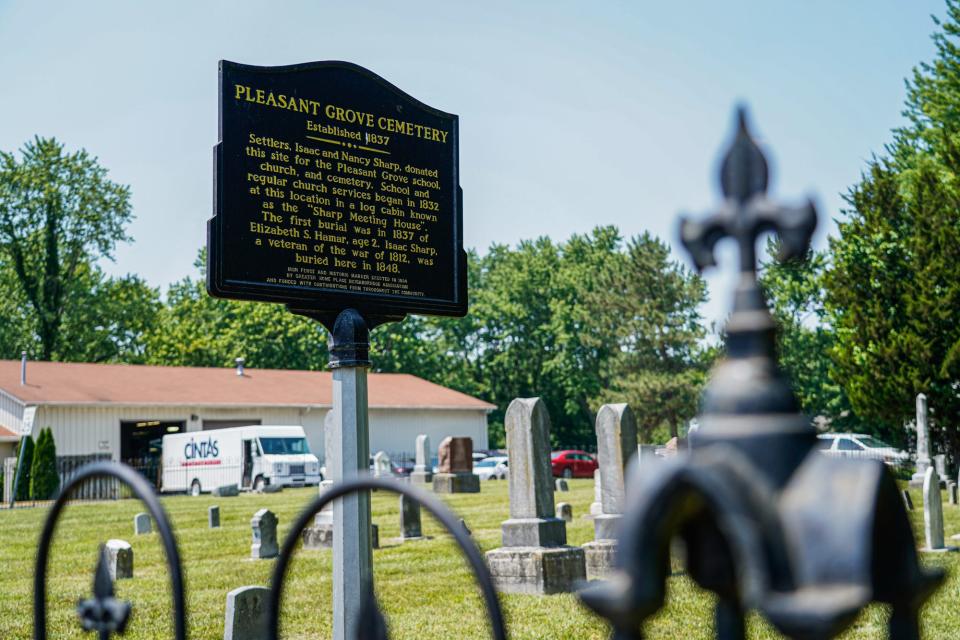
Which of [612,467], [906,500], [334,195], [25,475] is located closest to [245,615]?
[334,195]

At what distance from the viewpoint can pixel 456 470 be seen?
3100cm

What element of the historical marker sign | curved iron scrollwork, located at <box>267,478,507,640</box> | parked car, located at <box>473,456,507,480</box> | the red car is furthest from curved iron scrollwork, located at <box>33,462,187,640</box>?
the red car

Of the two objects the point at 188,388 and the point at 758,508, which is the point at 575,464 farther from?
the point at 758,508

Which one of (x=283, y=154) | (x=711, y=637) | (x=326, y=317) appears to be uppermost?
(x=283, y=154)

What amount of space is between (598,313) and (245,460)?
28.6 meters

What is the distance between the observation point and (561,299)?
225 feet

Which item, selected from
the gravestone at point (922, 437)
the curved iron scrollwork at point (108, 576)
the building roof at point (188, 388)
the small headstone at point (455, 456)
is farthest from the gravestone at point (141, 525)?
the building roof at point (188, 388)

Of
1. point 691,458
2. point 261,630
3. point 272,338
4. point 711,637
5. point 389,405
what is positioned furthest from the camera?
point 272,338

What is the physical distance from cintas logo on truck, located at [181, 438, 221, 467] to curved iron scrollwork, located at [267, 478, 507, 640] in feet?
124

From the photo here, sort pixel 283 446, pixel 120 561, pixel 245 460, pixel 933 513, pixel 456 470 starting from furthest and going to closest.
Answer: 1. pixel 283 446
2. pixel 245 460
3. pixel 456 470
4. pixel 933 513
5. pixel 120 561

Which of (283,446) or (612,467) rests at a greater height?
(283,446)

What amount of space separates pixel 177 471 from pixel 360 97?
36.1 metres

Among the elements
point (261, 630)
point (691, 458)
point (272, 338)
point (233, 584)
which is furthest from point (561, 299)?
point (691, 458)

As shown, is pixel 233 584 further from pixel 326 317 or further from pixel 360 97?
pixel 360 97
